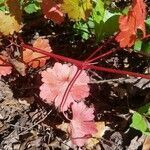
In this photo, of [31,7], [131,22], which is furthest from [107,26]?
[31,7]

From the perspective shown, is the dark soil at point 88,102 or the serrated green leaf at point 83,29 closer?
→ the dark soil at point 88,102

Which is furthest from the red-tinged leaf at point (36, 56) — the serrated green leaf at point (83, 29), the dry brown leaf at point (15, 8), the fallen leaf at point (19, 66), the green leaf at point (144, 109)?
the green leaf at point (144, 109)

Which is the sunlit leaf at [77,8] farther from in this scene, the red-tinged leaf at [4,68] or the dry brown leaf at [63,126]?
the dry brown leaf at [63,126]

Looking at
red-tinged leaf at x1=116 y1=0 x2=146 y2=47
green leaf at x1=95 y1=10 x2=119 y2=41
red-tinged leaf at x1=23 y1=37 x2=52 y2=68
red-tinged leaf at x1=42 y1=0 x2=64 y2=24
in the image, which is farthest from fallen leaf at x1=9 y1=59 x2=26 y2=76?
red-tinged leaf at x1=116 y1=0 x2=146 y2=47

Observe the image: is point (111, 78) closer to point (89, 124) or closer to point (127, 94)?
point (127, 94)

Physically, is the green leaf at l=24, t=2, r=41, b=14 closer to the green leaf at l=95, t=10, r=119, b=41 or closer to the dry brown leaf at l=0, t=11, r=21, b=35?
the dry brown leaf at l=0, t=11, r=21, b=35

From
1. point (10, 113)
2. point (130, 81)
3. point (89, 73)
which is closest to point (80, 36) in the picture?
point (89, 73)
